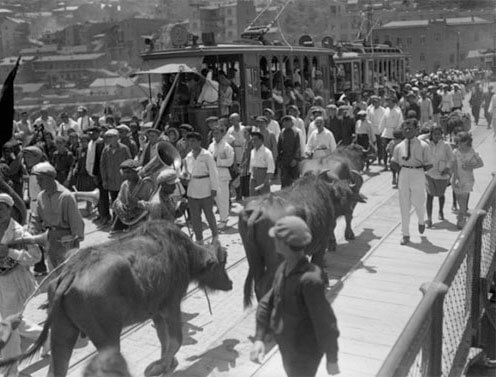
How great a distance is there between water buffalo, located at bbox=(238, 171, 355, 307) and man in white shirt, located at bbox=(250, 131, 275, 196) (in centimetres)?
251

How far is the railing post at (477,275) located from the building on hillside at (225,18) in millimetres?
34517

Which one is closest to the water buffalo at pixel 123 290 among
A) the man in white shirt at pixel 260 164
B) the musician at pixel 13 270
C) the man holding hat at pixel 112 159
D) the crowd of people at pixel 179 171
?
the musician at pixel 13 270

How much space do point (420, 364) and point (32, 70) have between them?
132 feet

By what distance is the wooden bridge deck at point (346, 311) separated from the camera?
17.8 ft

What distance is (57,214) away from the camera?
6.08 meters

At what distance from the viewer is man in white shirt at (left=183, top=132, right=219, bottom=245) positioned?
8688 mm

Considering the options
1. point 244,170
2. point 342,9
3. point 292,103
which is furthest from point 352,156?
point 342,9

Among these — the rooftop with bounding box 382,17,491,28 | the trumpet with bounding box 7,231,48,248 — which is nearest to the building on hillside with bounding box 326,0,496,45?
the rooftop with bounding box 382,17,491,28

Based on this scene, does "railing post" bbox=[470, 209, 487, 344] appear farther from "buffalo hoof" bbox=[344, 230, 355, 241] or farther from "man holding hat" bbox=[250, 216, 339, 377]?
"buffalo hoof" bbox=[344, 230, 355, 241]

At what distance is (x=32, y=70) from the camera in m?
39.6

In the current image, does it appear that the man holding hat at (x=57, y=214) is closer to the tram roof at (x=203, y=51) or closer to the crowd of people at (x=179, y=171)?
the crowd of people at (x=179, y=171)

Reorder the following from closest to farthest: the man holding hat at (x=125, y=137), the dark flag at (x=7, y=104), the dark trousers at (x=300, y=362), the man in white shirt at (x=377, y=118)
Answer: the dark trousers at (x=300, y=362) → the dark flag at (x=7, y=104) → the man holding hat at (x=125, y=137) → the man in white shirt at (x=377, y=118)

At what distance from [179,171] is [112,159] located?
2.27m

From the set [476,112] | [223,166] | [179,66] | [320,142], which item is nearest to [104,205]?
[223,166]
